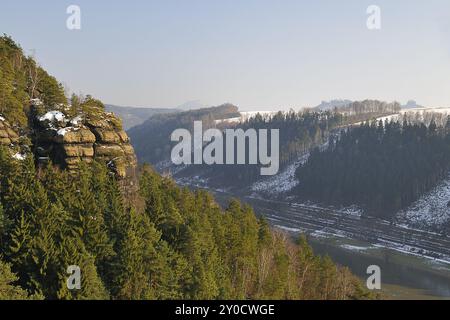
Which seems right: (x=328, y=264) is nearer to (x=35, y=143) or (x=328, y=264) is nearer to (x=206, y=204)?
(x=206, y=204)

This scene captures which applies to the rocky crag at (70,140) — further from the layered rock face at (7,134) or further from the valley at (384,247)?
the valley at (384,247)

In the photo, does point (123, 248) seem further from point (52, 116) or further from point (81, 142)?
point (52, 116)

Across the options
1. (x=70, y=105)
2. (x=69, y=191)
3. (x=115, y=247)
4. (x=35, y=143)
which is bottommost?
(x=115, y=247)

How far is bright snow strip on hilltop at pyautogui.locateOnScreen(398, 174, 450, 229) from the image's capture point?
15631cm

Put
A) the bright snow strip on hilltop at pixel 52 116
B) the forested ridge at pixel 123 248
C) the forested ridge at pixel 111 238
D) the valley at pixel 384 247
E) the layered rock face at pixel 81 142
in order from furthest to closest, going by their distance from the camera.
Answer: the valley at pixel 384 247
the bright snow strip on hilltop at pixel 52 116
the layered rock face at pixel 81 142
the forested ridge at pixel 111 238
the forested ridge at pixel 123 248

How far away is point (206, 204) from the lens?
2904 inches

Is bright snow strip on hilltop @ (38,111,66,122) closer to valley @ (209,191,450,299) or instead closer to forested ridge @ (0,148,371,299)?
forested ridge @ (0,148,371,299)

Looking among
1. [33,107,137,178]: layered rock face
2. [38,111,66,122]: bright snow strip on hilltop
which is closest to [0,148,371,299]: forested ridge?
[33,107,137,178]: layered rock face

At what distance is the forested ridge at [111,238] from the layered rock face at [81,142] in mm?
1365

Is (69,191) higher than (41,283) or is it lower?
higher

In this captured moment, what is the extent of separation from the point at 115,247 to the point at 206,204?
31377 millimetres

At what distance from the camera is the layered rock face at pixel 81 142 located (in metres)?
59.9

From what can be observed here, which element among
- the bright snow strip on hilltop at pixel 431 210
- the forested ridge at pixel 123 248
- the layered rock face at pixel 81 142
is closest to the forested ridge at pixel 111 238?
the forested ridge at pixel 123 248
